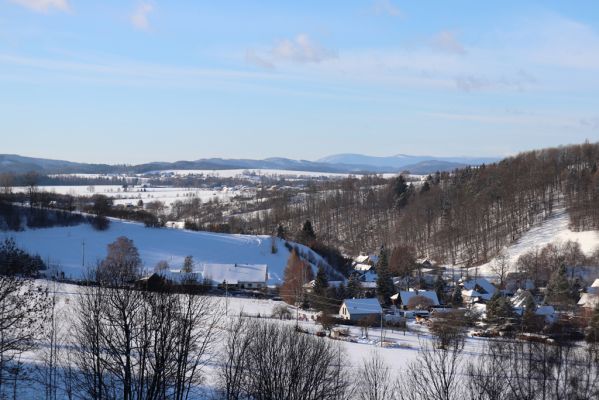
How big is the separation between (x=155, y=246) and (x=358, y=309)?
18.9 metres

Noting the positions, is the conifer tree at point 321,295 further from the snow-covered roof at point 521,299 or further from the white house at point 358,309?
the snow-covered roof at point 521,299

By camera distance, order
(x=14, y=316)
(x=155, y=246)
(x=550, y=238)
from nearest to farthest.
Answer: (x=14, y=316) → (x=155, y=246) → (x=550, y=238)

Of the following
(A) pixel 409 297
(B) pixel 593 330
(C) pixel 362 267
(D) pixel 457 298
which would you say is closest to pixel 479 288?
(D) pixel 457 298

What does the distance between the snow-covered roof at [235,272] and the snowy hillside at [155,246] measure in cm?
109

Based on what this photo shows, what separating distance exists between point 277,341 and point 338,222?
63.4 meters

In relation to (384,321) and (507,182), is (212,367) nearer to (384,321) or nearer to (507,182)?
(384,321)

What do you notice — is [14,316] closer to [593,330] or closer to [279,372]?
[279,372]

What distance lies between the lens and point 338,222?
7819 centimetres

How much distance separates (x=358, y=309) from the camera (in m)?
33.6

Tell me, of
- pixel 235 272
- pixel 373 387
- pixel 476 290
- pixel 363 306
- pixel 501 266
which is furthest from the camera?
pixel 501 266

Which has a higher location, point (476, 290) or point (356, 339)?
point (356, 339)

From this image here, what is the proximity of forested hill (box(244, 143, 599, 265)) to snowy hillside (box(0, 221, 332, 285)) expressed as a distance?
1927 centimetres

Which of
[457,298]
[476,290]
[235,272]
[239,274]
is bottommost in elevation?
[457,298]

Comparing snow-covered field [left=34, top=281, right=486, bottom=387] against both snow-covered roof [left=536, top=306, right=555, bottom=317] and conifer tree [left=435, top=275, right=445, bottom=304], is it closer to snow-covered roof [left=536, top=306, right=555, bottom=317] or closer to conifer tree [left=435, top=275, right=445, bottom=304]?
snow-covered roof [left=536, top=306, right=555, bottom=317]
